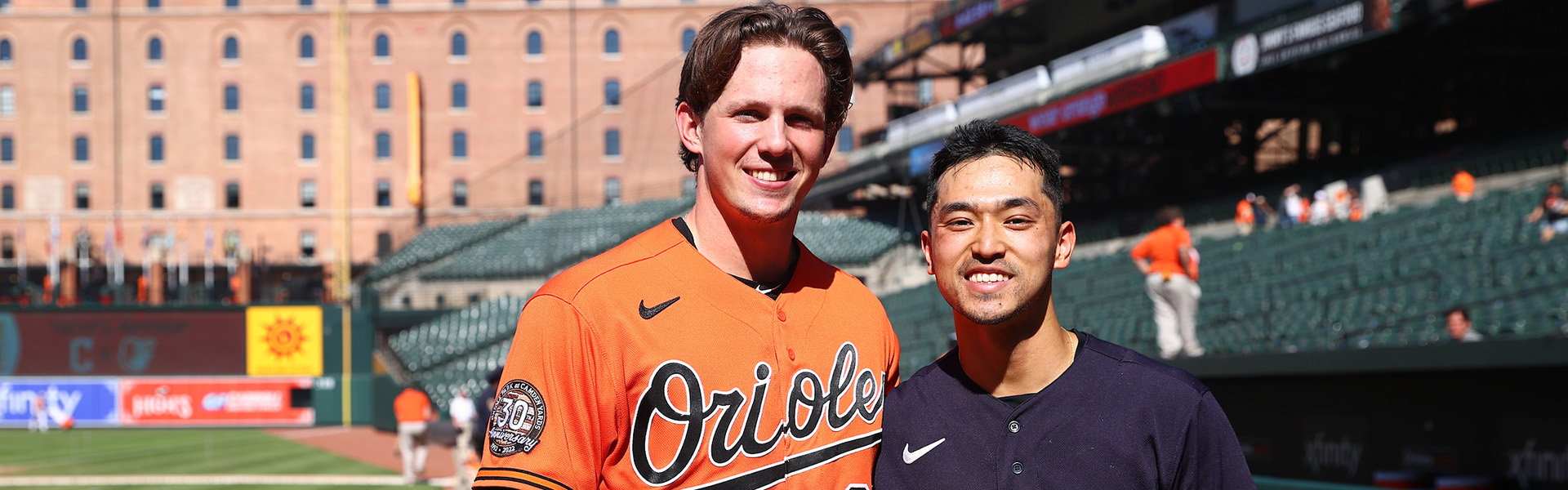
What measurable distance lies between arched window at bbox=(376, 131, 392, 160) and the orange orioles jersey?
54415 millimetres

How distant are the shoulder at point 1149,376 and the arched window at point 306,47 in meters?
56.5

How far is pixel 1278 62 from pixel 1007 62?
13889 mm

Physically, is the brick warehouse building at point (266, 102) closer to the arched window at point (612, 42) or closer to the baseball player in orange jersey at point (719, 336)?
the arched window at point (612, 42)

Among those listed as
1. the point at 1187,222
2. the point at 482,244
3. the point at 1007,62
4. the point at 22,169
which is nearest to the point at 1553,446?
the point at 1187,222

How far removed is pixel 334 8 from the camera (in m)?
52.8

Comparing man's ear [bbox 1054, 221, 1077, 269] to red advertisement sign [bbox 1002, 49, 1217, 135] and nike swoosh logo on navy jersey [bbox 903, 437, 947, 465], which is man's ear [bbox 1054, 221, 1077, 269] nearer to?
nike swoosh logo on navy jersey [bbox 903, 437, 947, 465]

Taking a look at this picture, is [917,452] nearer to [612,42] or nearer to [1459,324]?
[1459,324]

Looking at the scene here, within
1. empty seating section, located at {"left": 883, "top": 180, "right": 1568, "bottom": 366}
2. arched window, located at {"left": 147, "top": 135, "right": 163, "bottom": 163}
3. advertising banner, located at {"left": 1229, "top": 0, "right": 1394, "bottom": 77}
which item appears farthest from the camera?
arched window, located at {"left": 147, "top": 135, "right": 163, "bottom": 163}

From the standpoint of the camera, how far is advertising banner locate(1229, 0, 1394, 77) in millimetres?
16531

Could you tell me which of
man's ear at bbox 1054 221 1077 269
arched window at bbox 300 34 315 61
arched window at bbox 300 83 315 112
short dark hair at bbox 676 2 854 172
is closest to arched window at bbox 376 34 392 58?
arched window at bbox 300 34 315 61

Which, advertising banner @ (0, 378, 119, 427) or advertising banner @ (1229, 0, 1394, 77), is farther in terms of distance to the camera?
advertising banner @ (0, 378, 119, 427)

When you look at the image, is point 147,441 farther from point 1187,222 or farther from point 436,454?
point 1187,222

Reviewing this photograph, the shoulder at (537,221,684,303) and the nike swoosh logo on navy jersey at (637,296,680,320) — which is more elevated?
the shoulder at (537,221,684,303)

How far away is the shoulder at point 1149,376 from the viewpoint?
2281 millimetres
